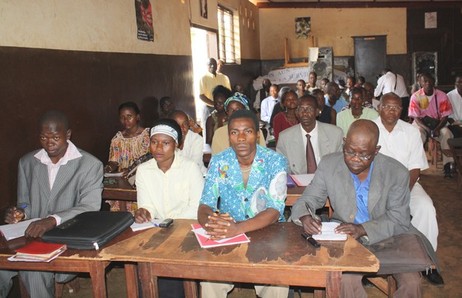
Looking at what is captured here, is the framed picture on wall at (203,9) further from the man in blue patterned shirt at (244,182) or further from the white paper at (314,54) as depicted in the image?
the man in blue patterned shirt at (244,182)

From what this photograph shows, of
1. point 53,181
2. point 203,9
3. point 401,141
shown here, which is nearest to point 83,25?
point 53,181

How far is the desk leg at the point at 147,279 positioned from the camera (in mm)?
2131

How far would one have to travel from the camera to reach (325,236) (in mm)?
2164

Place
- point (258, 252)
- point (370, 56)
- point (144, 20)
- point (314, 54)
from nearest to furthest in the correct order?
point (258, 252) < point (144, 20) < point (314, 54) < point (370, 56)

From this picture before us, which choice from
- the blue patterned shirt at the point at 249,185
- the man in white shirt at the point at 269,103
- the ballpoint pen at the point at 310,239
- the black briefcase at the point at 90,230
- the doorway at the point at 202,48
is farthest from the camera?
the doorway at the point at 202,48

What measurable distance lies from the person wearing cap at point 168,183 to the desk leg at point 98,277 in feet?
2.25

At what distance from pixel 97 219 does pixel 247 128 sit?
105 centimetres

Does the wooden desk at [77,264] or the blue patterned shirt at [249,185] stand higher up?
the blue patterned shirt at [249,185]

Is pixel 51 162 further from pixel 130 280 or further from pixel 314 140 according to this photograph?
pixel 314 140

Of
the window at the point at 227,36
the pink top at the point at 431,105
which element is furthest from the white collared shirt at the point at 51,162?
the window at the point at 227,36

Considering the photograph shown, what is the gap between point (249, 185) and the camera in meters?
2.58

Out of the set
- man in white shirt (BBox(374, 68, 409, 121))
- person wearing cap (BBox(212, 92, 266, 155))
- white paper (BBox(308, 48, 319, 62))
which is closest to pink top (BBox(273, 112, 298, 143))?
person wearing cap (BBox(212, 92, 266, 155))

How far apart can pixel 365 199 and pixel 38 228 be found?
1961mm

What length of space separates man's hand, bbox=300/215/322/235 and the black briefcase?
1.02 m
